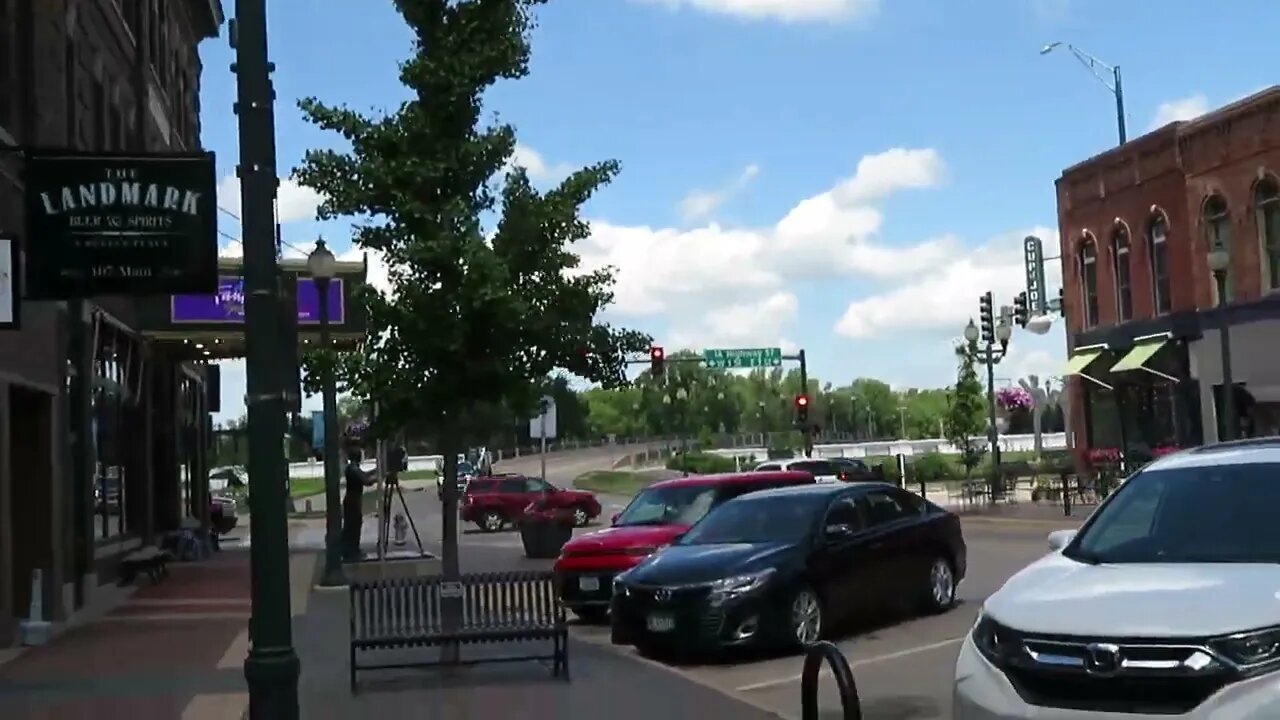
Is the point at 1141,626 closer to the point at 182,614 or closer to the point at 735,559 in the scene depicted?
the point at 735,559

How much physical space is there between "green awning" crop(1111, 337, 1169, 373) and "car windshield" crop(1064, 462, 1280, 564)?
3180cm

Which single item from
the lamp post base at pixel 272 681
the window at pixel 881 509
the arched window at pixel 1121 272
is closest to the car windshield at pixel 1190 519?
the lamp post base at pixel 272 681

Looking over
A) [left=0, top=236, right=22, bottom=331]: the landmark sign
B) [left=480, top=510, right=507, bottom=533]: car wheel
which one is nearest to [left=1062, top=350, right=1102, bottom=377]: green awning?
[left=480, top=510, right=507, bottom=533]: car wheel

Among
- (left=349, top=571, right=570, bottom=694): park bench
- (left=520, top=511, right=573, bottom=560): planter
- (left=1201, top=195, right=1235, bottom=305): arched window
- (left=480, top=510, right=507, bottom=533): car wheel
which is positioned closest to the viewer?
(left=349, top=571, right=570, bottom=694): park bench

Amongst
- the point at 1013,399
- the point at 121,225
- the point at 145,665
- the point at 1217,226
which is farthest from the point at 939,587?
the point at 1013,399

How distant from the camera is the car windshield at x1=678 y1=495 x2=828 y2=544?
1518 cm

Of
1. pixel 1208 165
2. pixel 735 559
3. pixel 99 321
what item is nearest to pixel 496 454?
pixel 1208 165

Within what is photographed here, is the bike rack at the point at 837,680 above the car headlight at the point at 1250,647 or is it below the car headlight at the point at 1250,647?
below

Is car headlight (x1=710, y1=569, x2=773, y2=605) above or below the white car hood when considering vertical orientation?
below

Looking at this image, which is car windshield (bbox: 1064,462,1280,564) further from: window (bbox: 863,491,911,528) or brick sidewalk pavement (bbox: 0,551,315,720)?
window (bbox: 863,491,911,528)

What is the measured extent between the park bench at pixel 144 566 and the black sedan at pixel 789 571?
12052 mm

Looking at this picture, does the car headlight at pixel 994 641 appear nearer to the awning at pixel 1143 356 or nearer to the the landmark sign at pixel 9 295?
the the landmark sign at pixel 9 295

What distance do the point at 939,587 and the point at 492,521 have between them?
1122 inches

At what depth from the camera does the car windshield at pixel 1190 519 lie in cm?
747
